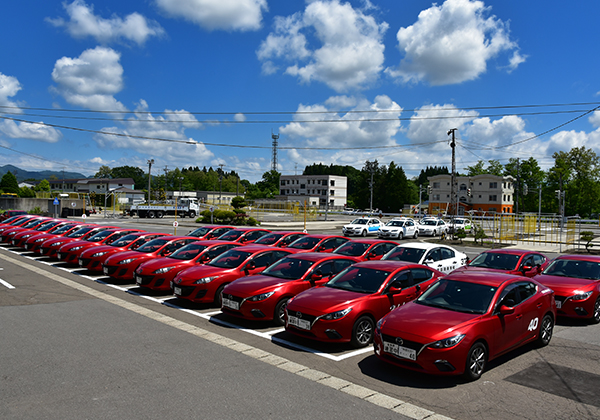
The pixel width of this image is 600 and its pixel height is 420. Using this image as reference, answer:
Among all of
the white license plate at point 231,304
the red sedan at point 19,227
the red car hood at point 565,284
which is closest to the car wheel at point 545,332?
the red car hood at point 565,284

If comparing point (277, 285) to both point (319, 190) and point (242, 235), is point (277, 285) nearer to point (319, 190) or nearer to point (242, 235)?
point (242, 235)

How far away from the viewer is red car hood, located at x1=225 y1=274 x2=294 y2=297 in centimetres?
847

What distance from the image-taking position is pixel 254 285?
869cm

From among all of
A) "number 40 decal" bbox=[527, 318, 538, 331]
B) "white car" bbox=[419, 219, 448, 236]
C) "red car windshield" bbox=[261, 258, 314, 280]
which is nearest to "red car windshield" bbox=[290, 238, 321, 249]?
"red car windshield" bbox=[261, 258, 314, 280]

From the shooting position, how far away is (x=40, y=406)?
4.82m

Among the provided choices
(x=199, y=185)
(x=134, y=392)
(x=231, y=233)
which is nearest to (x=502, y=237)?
(x=231, y=233)

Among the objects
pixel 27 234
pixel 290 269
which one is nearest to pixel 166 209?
pixel 27 234

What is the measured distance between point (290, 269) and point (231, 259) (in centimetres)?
215

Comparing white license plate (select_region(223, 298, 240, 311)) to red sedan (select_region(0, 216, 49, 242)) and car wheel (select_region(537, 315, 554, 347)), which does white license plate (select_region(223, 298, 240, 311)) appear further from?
red sedan (select_region(0, 216, 49, 242))

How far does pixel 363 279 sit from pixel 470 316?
230cm

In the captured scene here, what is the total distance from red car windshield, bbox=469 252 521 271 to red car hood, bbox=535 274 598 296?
124 cm

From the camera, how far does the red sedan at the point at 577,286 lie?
356 inches

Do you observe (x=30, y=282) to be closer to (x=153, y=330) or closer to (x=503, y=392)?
(x=153, y=330)

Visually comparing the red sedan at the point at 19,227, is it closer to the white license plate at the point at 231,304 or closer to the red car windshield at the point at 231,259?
the red car windshield at the point at 231,259
